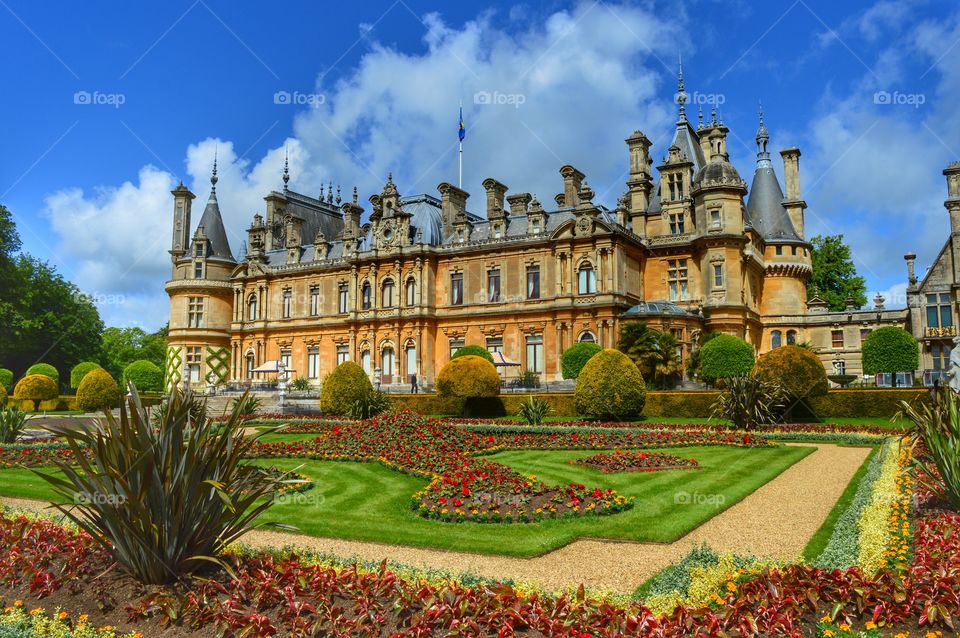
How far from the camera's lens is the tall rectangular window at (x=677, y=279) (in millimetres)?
36844

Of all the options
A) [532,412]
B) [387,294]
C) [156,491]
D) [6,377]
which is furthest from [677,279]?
[6,377]

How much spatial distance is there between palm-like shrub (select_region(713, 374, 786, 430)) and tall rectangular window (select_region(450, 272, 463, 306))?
2056cm

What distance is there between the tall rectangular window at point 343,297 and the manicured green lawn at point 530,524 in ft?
94.4

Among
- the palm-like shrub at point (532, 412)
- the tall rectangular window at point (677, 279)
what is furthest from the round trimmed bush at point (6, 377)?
the tall rectangular window at point (677, 279)

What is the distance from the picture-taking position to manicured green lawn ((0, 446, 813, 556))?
878 centimetres

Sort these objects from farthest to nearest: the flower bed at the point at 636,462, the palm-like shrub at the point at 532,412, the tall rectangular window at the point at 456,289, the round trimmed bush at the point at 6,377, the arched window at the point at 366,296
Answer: the round trimmed bush at the point at 6,377 → the arched window at the point at 366,296 → the tall rectangular window at the point at 456,289 → the palm-like shrub at the point at 532,412 → the flower bed at the point at 636,462

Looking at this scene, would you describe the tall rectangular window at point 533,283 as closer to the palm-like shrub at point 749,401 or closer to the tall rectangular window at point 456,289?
the tall rectangular window at point 456,289

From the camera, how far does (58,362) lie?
5653 cm

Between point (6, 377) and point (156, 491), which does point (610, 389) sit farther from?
point (6, 377)

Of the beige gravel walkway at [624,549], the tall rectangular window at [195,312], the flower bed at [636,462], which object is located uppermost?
the tall rectangular window at [195,312]

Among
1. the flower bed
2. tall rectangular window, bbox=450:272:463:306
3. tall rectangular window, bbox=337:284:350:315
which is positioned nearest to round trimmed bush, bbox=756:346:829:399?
the flower bed

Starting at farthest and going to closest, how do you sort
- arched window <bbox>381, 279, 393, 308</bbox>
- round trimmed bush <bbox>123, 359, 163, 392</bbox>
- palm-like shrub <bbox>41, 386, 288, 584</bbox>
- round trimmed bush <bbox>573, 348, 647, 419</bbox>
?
1. round trimmed bush <bbox>123, 359, 163, 392</bbox>
2. arched window <bbox>381, 279, 393, 308</bbox>
3. round trimmed bush <bbox>573, 348, 647, 419</bbox>
4. palm-like shrub <bbox>41, 386, 288, 584</bbox>

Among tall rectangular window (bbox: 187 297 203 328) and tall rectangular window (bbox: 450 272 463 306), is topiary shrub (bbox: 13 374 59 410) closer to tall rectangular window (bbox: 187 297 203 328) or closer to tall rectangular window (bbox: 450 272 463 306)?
tall rectangular window (bbox: 187 297 203 328)

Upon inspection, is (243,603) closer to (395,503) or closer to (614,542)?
(614,542)
